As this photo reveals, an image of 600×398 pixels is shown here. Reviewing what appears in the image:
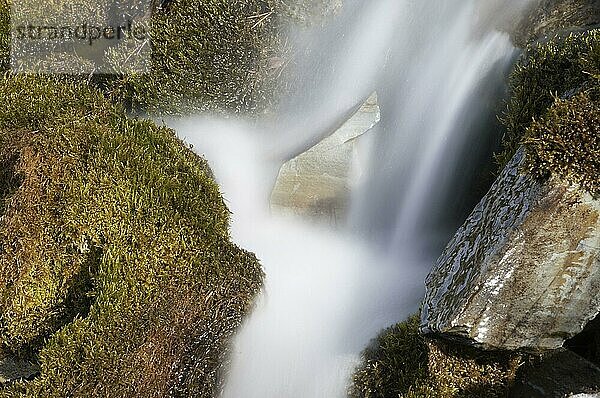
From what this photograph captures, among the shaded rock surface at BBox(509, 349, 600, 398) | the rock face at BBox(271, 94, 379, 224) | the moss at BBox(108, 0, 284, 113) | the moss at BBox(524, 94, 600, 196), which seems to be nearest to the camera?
the moss at BBox(524, 94, 600, 196)

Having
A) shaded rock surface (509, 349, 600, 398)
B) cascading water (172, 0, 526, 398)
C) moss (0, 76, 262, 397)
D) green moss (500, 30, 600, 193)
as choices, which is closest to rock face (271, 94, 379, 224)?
cascading water (172, 0, 526, 398)

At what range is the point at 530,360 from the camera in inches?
136

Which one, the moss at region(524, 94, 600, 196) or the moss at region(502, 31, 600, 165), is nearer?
the moss at region(524, 94, 600, 196)

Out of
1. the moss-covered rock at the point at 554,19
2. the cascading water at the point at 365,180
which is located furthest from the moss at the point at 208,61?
the moss-covered rock at the point at 554,19

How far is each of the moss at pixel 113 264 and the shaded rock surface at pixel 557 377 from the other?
166 cm

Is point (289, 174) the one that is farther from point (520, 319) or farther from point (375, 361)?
point (520, 319)

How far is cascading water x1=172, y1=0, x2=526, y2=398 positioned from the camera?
3.95 metres

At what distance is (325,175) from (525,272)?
1.92 meters

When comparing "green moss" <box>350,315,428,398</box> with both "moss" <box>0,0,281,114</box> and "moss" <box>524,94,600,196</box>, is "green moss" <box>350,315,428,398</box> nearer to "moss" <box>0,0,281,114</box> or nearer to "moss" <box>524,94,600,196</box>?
"moss" <box>524,94,600,196</box>

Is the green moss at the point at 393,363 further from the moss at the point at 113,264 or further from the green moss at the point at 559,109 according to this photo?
the green moss at the point at 559,109

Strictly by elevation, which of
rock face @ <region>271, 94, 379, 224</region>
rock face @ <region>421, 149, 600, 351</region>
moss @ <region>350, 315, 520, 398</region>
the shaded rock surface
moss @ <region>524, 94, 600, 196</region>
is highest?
rock face @ <region>271, 94, 379, 224</region>

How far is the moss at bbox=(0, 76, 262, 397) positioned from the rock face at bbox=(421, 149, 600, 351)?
53.8 inches

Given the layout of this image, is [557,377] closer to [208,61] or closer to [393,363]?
[393,363]

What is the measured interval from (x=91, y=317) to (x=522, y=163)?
249 cm
